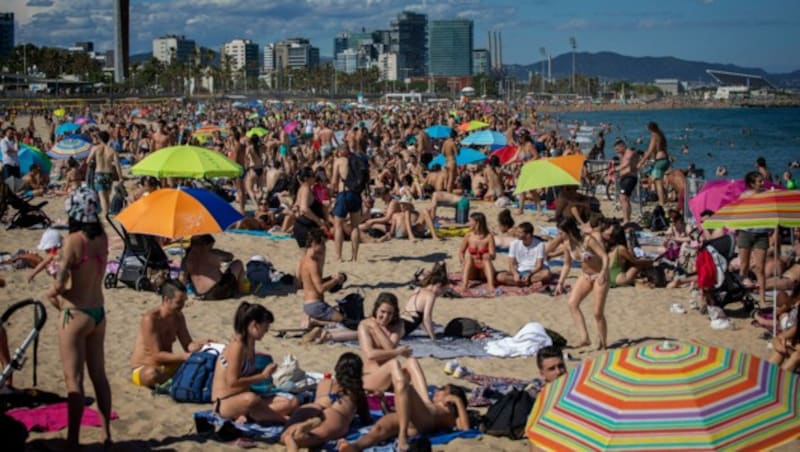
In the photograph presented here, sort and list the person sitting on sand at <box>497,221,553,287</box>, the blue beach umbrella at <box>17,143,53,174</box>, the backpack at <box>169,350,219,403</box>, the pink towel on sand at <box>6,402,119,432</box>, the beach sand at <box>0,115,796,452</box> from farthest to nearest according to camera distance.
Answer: the blue beach umbrella at <box>17,143,53,174</box> < the person sitting on sand at <box>497,221,553,287</box> < the backpack at <box>169,350,219,403</box> < the beach sand at <box>0,115,796,452</box> < the pink towel on sand at <box>6,402,119,432</box>

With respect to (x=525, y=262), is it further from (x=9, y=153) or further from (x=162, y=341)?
(x=9, y=153)

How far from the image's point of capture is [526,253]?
10422 mm

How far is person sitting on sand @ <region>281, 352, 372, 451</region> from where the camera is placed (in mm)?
5301

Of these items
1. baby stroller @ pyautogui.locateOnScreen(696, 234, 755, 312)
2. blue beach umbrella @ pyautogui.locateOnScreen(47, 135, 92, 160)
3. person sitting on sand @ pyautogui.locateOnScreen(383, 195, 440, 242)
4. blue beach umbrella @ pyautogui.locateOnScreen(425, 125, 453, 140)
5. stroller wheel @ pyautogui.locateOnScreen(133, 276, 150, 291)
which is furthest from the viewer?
blue beach umbrella @ pyautogui.locateOnScreen(425, 125, 453, 140)

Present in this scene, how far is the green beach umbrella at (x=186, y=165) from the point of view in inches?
414

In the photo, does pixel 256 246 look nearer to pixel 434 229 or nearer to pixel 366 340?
pixel 434 229

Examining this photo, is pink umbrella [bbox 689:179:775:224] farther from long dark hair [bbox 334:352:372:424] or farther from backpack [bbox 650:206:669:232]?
long dark hair [bbox 334:352:372:424]

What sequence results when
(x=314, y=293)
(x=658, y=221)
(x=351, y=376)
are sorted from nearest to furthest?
(x=351, y=376), (x=314, y=293), (x=658, y=221)

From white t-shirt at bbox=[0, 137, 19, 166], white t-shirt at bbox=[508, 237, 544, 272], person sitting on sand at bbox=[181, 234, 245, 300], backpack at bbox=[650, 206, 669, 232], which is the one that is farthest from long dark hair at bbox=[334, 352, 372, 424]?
white t-shirt at bbox=[0, 137, 19, 166]

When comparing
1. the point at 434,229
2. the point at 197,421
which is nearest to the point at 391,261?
A: the point at 434,229

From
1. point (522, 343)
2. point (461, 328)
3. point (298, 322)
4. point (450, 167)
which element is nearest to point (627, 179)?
point (450, 167)

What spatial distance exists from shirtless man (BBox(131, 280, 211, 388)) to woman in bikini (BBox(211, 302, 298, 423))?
2.61 ft

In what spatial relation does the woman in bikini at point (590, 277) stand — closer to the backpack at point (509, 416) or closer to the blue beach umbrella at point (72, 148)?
the backpack at point (509, 416)

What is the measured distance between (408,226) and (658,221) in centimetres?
411
